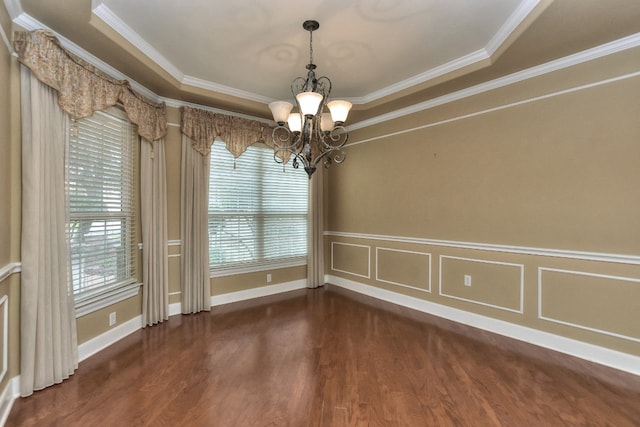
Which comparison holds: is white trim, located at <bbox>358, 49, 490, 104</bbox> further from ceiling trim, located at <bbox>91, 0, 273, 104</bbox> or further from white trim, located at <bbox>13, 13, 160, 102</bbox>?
white trim, located at <bbox>13, 13, 160, 102</bbox>

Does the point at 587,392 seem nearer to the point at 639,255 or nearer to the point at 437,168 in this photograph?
the point at 639,255

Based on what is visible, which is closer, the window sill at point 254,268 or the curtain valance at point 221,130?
the curtain valance at point 221,130

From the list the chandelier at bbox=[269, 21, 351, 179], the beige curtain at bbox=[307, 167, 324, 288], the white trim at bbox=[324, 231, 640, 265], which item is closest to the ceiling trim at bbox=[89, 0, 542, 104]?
the chandelier at bbox=[269, 21, 351, 179]

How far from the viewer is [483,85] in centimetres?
338

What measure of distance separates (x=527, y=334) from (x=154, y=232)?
13.8 feet

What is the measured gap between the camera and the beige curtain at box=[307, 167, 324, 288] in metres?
5.10

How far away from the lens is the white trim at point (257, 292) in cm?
429

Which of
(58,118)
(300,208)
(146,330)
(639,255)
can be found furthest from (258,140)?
(639,255)

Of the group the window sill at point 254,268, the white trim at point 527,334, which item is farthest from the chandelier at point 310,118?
the white trim at point 527,334

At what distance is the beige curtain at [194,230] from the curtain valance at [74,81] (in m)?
0.67

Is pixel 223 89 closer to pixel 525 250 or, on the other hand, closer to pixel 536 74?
pixel 536 74

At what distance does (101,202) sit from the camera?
2.97m

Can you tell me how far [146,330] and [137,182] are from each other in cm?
169

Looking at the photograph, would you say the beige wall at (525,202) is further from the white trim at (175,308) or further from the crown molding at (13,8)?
the crown molding at (13,8)
